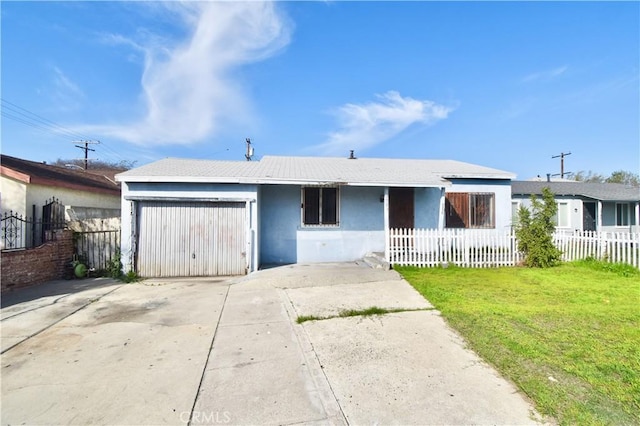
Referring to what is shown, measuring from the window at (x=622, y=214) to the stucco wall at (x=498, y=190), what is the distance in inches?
491

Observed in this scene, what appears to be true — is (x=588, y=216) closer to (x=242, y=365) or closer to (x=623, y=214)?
(x=623, y=214)

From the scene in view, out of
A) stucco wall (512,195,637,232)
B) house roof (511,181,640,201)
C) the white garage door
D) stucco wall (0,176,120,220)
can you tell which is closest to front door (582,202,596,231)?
stucco wall (512,195,637,232)

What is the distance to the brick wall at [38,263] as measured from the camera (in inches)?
269

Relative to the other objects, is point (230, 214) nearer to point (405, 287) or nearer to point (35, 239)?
point (405, 287)

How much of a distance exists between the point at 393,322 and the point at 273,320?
198 centimetres

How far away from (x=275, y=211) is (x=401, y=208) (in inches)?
187

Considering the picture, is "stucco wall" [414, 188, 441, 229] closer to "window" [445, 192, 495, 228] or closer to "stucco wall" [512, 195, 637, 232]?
"window" [445, 192, 495, 228]

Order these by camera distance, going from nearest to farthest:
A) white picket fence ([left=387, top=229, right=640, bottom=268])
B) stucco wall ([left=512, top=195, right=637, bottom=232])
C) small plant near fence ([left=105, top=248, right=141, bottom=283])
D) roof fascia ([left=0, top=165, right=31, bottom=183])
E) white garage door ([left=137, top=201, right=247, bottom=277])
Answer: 1. small plant near fence ([left=105, top=248, right=141, bottom=283])
2. white garage door ([left=137, top=201, right=247, bottom=277])
3. roof fascia ([left=0, top=165, right=31, bottom=183])
4. white picket fence ([left=387, top=229, right=640, bottom=268])
5. stucco wall ([left=512, top=195, right=637, bottom=232])

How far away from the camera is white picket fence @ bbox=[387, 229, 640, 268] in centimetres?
916

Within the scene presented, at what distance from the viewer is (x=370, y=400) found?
282cm

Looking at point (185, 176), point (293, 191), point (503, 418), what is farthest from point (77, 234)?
point (503, 418)

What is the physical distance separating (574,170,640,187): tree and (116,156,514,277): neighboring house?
127 feet

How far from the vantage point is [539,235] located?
29.8 feet

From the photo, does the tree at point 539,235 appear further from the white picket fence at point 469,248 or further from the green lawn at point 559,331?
the green lawn at point 559,331
